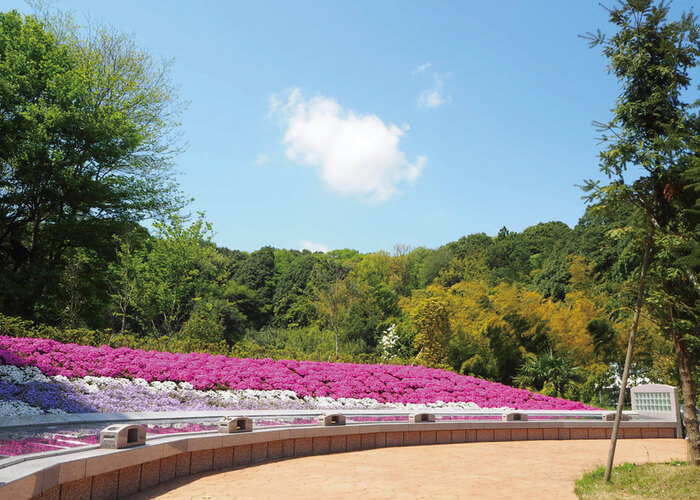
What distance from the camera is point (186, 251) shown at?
53.9ft

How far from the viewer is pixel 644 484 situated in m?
5.72

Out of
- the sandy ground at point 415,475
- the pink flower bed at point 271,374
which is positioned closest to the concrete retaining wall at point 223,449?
the sandy ground at point 415,475

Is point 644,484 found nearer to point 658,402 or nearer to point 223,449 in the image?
point 223,449

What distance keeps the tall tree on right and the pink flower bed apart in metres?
6.73

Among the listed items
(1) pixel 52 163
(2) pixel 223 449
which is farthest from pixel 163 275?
(2) pixel 223 449

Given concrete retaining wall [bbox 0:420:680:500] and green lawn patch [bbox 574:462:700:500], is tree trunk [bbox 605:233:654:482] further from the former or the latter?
concrete retaining wall [bbox 0:420:680:500]

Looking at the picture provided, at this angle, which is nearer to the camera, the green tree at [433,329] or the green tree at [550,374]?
the green tree at [550,374]

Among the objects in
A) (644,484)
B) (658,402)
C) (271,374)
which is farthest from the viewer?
(658,402)

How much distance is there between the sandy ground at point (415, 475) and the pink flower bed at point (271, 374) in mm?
3470

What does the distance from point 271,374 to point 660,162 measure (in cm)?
845

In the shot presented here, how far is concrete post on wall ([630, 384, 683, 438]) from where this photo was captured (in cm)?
1204

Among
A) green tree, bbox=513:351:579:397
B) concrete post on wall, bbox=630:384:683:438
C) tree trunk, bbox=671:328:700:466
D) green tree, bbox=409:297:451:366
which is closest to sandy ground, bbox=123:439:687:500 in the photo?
tree trunk, bbox=671:328:700:466

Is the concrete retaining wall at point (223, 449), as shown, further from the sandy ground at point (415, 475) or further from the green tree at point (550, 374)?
the green tree at point (550, 374)

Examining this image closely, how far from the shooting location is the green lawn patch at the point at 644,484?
533 cm
